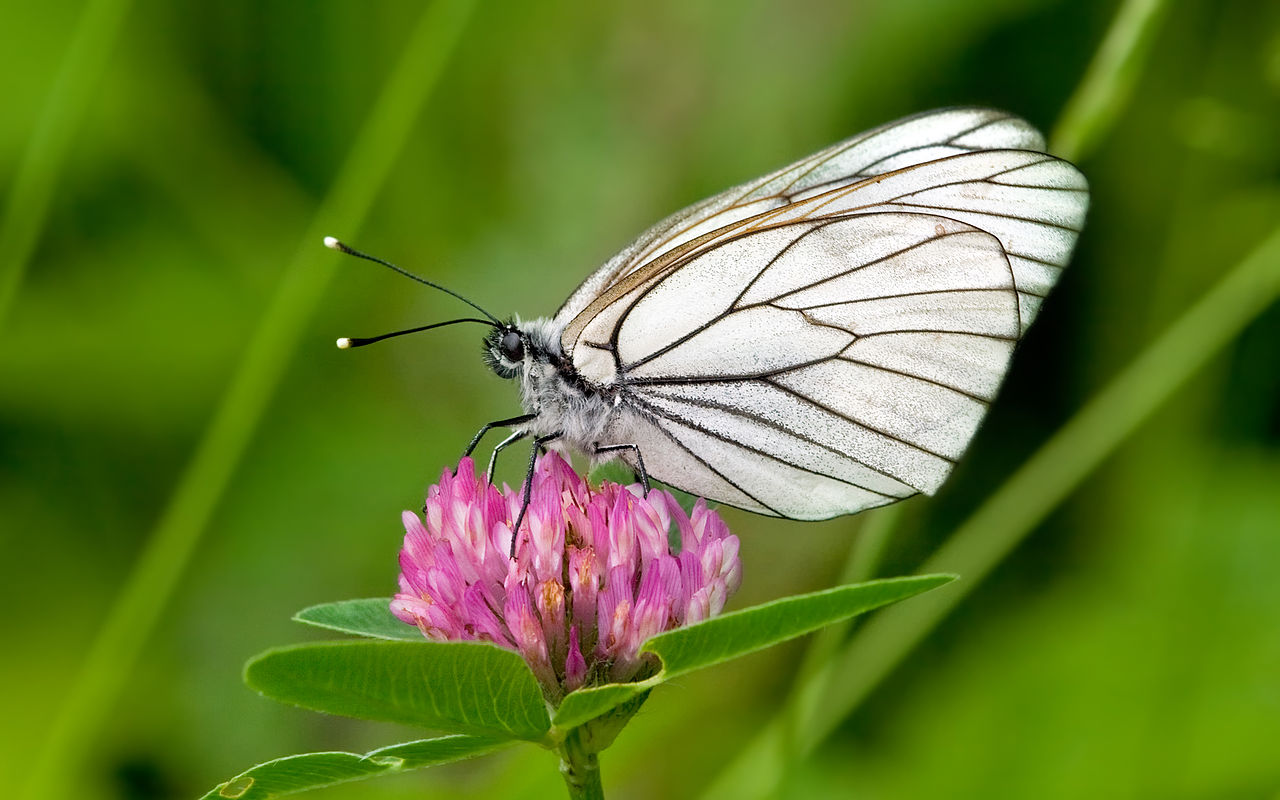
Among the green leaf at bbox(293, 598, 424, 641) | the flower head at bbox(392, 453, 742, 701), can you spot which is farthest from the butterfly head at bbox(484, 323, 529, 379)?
the green leaf at bbox(293, 598, 424, 641)

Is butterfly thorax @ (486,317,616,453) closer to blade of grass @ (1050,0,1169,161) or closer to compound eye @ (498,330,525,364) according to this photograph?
compound eye @ (498,330,525,364)

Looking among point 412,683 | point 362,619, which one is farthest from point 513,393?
point 412,683

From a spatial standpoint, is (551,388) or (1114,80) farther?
(1114,80)

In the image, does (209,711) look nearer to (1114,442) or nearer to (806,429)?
(806,429)

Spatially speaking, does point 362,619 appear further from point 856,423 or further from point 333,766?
point 856,423

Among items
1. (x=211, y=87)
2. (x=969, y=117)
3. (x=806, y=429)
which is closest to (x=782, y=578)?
(x=806, y=429)

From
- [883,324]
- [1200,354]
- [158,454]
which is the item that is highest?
[158,454]

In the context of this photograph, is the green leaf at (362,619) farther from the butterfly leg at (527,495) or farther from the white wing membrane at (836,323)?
the white wing membrane at (836,323)
